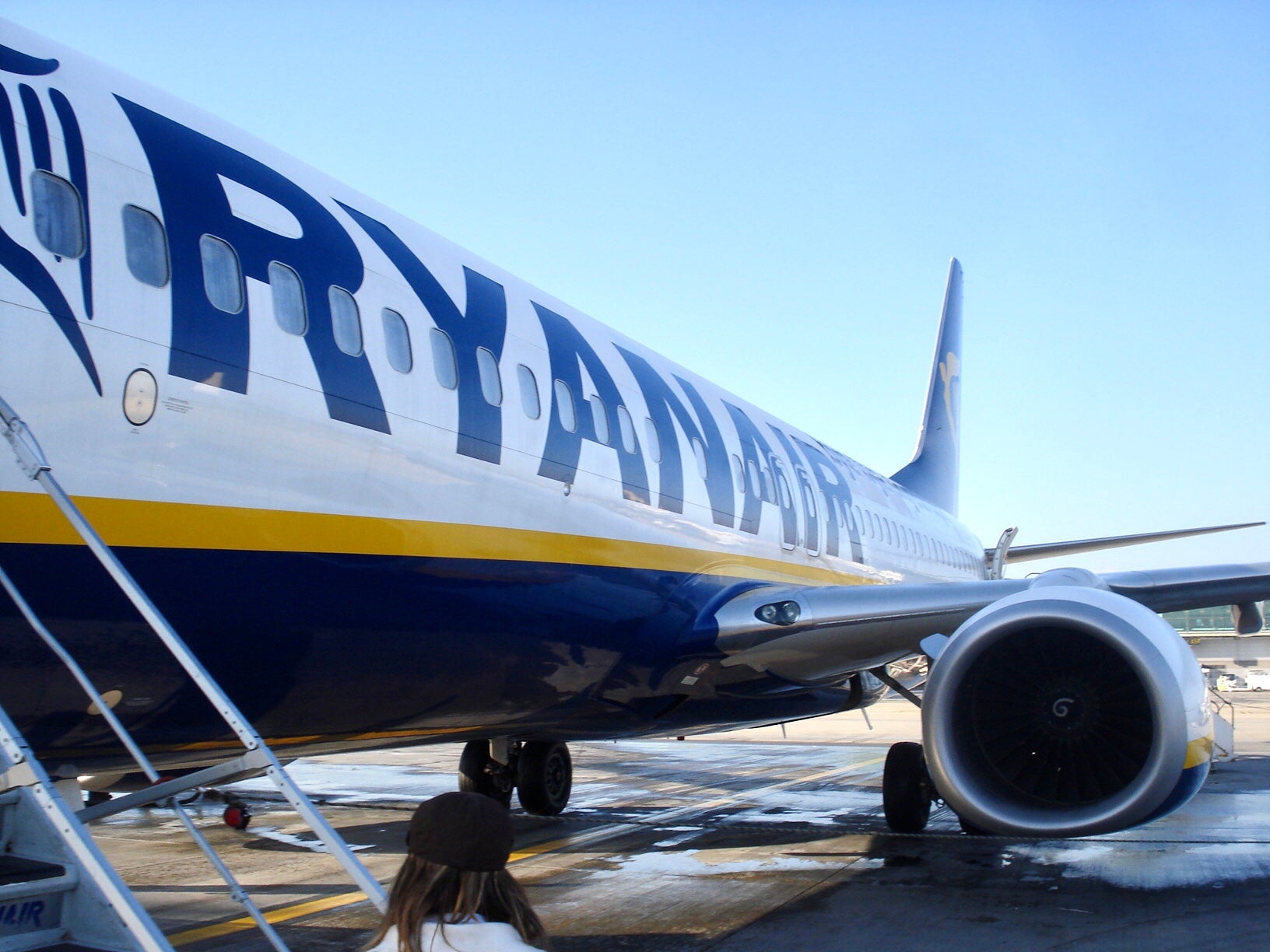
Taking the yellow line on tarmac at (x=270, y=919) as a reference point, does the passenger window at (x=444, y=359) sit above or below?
above

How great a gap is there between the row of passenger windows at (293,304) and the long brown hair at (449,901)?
2.51 m

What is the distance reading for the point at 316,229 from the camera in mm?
4656

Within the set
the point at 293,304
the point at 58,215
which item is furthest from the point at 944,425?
the point at 58,215

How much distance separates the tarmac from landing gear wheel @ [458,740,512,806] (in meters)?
0.38

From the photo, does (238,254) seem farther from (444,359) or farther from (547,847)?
(547,847)

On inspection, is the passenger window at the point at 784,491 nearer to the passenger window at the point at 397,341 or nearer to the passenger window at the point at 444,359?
the passenger window at the point at 444,359

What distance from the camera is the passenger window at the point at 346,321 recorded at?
4.46 m

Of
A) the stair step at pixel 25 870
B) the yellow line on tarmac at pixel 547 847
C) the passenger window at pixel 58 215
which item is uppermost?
the passenger window at pixel 58 215

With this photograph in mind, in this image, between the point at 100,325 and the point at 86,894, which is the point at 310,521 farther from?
the point at 86,894

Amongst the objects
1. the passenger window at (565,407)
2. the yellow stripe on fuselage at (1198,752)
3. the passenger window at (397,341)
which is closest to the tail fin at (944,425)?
the passenger window at (565,407)

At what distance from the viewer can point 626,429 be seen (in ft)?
22.4

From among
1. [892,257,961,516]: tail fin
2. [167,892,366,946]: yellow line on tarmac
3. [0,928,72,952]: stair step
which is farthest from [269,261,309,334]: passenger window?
[892,257,961,516]: tail fin

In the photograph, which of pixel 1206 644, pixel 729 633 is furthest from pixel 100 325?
pixel 1206 644

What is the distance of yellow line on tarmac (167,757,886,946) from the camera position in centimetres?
562
